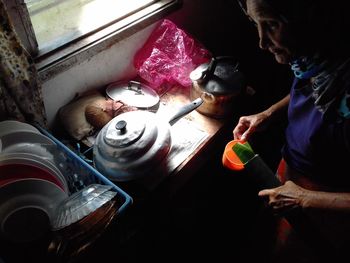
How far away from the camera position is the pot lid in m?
1.63

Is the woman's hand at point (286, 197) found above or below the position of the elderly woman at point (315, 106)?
below

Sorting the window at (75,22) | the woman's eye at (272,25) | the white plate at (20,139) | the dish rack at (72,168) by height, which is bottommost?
the dish rack at (72,168)

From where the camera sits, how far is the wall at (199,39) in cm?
157

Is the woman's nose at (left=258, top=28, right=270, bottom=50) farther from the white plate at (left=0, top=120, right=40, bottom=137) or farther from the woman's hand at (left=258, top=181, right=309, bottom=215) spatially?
the white plate at (left=0, top=120, right=40, bottom=137)

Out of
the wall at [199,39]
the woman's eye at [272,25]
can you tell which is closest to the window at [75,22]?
the wall at [199,39]

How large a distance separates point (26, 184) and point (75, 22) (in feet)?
3.49

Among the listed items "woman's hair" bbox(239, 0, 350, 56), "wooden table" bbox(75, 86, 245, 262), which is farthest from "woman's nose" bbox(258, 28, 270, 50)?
"wooden table" bbox(75, 86, 245, 262)

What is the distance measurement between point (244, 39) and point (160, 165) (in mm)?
1455

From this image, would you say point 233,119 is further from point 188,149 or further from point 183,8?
point 183,8

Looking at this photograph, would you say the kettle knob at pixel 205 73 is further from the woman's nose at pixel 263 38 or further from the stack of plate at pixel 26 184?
the stack of plate at pixel 26 184

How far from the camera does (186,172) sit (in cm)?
147

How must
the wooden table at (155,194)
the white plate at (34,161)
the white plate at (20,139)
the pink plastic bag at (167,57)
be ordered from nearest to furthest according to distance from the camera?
the white plate at (34,161) → the white plate at (20,139) → the wooden table at (155,194) → the pink plastic bag at (167,57)

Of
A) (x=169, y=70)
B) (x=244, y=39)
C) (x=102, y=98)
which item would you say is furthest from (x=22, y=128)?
(x=244, y=39)

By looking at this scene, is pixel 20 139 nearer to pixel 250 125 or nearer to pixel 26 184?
pixel 26 184
